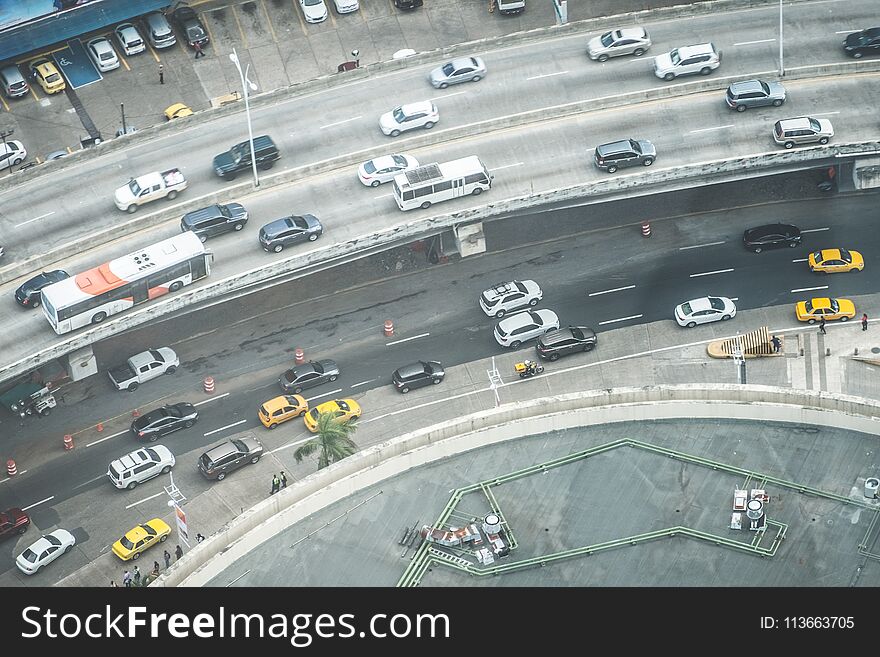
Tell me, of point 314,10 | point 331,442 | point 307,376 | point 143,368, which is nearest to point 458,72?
point 314,10

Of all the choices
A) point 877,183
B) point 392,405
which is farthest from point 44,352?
point 877,183

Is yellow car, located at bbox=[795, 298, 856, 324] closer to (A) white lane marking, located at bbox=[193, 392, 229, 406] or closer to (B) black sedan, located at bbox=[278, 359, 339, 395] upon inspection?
(B) black sedan, located at bbox=[278, 359, 339, 395]

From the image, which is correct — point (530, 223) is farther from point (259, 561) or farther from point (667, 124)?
point (259, 561)

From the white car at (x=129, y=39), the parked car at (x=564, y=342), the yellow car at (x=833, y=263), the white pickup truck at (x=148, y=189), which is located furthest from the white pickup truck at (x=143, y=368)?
the yellow car at (x=833, y=263)

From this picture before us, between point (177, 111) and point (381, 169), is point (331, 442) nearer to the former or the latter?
point (381, 169)

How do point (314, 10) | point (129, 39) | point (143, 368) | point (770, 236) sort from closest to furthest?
point (143, 368) → point (770, 236) → point (129, 39) → point (314, 10)
